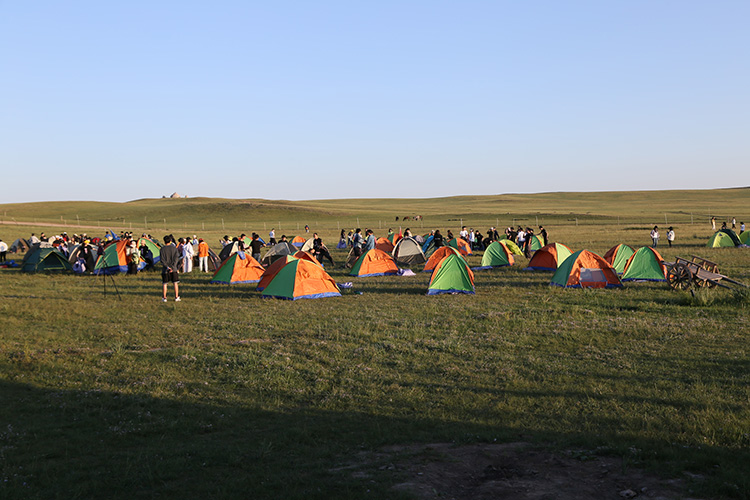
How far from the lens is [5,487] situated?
552 cm

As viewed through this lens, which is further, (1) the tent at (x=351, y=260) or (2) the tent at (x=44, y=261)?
(1) the tent at (x=351, y=260)

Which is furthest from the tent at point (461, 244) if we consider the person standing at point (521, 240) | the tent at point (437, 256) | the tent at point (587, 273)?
the tent at point (587, 273)

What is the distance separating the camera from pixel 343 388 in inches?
358

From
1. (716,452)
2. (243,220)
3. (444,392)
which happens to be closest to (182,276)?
(444,392)

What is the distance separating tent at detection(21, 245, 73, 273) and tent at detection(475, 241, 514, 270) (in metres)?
20.2

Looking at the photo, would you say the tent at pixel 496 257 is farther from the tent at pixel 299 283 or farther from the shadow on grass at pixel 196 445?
the shadow on grass at pixel 196 445

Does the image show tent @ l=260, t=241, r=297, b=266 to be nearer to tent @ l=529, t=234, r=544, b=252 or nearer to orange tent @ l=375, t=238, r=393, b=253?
orange tent @ l=375, t=238, r=393, b=253

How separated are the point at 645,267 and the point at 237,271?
15.6 m

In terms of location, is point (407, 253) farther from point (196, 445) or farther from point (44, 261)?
point (196, 445)

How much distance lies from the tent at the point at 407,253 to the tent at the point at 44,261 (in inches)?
637

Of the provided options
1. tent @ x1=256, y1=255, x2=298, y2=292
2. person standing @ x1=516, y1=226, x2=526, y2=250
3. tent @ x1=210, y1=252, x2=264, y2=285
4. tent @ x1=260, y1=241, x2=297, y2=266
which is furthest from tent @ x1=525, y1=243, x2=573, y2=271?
tent @ x1=210, y1=252, x2=264, y2=285

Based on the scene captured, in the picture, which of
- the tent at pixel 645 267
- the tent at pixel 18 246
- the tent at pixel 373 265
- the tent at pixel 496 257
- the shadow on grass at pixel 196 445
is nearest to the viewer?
the shadow on grass at pixel 196 445

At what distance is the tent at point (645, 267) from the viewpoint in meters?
21.0

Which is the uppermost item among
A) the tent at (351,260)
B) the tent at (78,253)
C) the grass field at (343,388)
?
the tent at (78,253)
